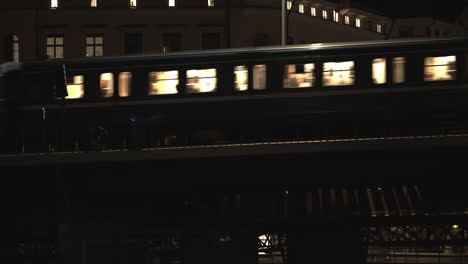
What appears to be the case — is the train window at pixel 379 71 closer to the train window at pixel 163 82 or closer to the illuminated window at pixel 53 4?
the train window at pixel 163 82

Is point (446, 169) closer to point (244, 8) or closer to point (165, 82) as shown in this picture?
point (165, 82)

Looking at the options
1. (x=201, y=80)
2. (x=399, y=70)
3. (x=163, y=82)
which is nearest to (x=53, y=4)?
(x=163, y=82)

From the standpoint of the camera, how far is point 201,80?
2833cm

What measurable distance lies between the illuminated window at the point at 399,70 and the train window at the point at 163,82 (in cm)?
780

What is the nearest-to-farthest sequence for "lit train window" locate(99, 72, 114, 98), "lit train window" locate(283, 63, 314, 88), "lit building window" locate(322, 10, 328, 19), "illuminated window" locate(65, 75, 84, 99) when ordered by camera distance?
"lit train window" locate(283, 63, 314, 88)
"lit train window" locate(99, 72, 114, 98)
"illuminated window" locate(65, 75, 84, 99)
"lit building window" locate(322, 10, 328, 19)

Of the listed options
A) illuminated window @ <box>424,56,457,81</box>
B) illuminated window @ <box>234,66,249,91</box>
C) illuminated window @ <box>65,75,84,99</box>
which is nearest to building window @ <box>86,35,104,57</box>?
illuminated window @ <box>65,75,84,99</box>

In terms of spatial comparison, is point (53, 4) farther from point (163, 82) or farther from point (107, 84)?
point (163, 82)

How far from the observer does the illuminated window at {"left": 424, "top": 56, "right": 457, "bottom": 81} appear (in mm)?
26641

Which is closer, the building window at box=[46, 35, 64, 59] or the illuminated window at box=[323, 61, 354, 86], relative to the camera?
the illuminated window at box=[323, 61, 354, 86]

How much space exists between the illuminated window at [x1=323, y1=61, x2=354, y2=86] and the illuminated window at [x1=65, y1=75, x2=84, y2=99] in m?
9.23

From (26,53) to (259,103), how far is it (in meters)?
24.6

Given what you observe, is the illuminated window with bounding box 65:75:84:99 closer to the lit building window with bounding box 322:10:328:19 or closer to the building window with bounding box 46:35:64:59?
the building window with bounding box 46:35:64:59

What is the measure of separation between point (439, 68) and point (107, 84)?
12.1m

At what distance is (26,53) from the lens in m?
47.7
